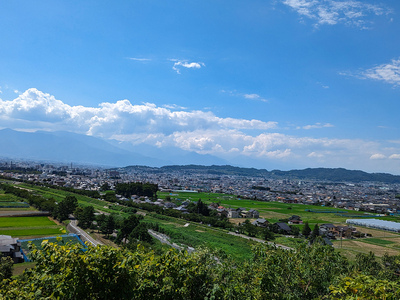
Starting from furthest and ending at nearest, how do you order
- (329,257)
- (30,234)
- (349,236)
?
(349,236) → (30,234) → (329,257)

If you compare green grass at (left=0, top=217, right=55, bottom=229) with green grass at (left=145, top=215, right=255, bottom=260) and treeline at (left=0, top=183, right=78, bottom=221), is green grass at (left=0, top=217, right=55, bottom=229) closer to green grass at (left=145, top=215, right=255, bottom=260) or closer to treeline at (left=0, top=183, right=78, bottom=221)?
treeline at (left=0, top=183, right=78, bottom=221)

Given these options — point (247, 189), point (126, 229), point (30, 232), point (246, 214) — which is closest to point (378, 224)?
point (246, 214)

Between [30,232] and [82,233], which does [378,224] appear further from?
[30,232]

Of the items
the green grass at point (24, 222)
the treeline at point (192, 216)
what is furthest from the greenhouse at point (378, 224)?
the green grass at point (24, 222)

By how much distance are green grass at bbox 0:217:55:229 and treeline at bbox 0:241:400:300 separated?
26.4m

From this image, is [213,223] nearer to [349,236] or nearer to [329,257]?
[349,236]

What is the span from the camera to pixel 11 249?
1736 centimetres

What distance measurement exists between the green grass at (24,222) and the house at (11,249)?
847cm

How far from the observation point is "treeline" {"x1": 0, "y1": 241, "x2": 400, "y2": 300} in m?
3.82

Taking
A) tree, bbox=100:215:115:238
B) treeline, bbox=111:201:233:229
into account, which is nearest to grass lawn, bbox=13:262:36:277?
tree, bbox=100:215:115:238

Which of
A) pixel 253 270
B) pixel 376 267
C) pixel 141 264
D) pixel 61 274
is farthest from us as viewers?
pixel 376 267

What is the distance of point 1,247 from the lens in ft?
56.0

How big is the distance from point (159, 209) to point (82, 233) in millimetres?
18319

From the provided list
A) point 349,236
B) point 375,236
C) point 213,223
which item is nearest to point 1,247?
point 213,223
